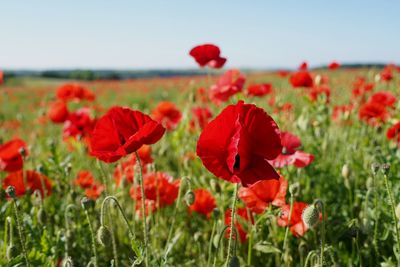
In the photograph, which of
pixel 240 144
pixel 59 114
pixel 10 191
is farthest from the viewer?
pixel 59 114

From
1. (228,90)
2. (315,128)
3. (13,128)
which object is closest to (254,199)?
(228,90)

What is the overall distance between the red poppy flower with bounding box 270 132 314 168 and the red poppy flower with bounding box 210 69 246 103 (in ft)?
2.22

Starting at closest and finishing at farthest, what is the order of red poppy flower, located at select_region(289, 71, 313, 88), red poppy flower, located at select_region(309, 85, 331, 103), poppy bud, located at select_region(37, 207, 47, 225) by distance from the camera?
poppy bud, located at select_region(37, 207, 47, 225) < red poppy flower, located at select_region(289, 71, 313, 88) < red poppy flower, located at select_region(309, 85, 331, 103)

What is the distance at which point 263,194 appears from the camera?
5.72 feet

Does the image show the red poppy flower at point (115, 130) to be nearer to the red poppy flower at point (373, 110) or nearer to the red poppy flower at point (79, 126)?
the red poppy flower at point (79, 126)

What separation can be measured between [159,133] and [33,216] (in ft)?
3.72

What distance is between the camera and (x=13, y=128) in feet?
23.2

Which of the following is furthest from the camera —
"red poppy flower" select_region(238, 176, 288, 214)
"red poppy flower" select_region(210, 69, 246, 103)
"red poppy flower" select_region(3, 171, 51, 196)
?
"red poppy flower" select_region(210, 69, 246, 103)

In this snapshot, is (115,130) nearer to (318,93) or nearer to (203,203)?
(203,203)

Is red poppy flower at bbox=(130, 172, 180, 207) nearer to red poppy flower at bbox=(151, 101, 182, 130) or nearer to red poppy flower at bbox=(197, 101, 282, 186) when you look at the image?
red poppy flower at bbox=(197, 101, 282, 186)

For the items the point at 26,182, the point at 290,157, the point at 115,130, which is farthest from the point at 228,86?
the point at 115,130

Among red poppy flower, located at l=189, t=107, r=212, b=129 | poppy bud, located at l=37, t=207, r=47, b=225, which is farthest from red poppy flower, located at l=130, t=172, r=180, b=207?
red poppy flower, located at l=189, t=107, r=212, b=129

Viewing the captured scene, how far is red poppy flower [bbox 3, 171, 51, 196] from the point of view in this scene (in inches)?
88.0

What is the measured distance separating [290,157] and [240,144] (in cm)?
76
